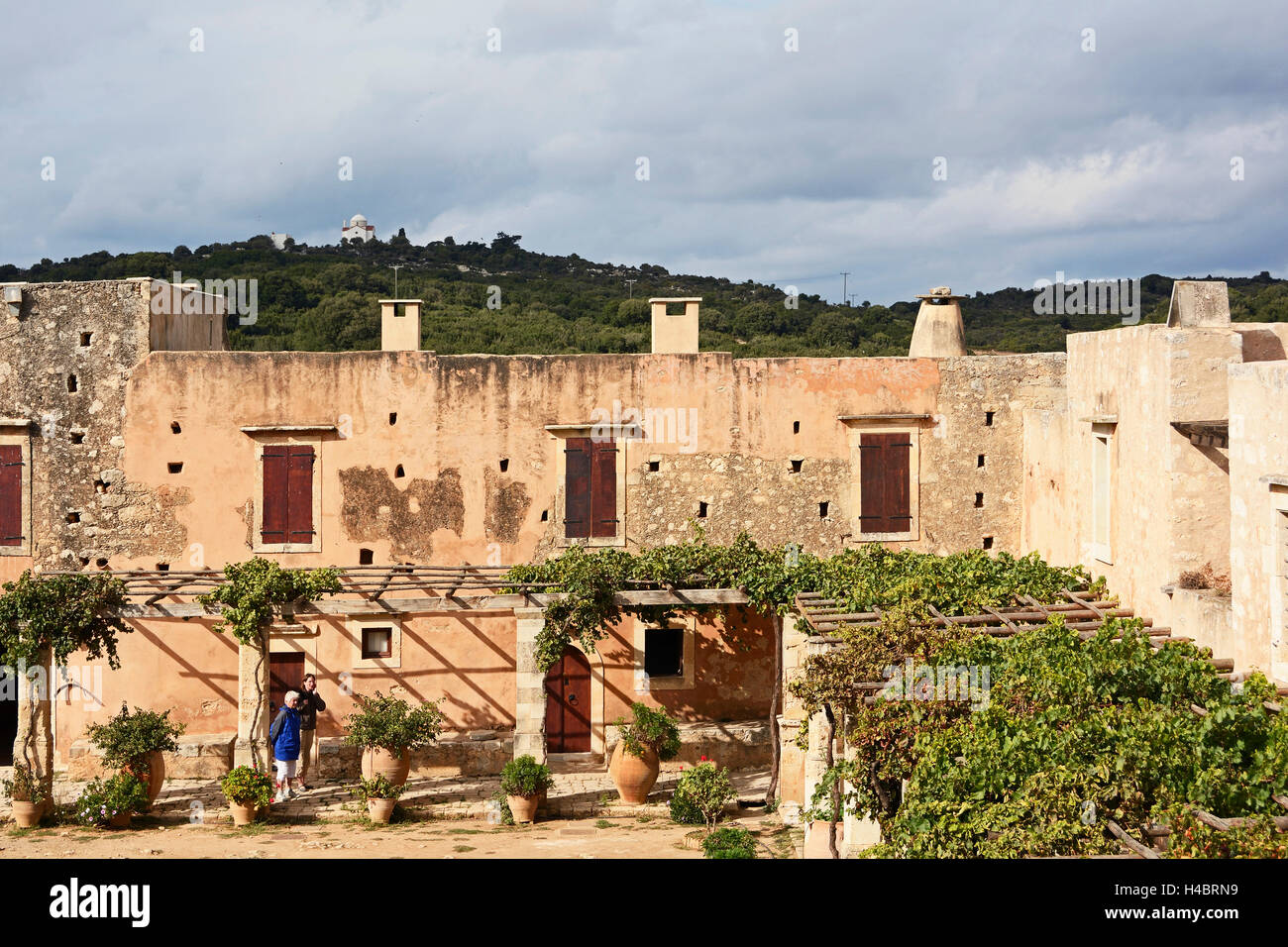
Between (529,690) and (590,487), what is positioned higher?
(590,487)

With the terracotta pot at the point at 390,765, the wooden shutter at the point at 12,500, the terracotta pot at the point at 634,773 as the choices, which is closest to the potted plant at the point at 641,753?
the terracotta pot at the point at 634,773

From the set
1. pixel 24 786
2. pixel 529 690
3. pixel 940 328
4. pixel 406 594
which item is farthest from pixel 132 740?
pixel 940 328

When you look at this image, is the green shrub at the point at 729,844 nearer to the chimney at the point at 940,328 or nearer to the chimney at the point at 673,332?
the chimney at the point at 673,332

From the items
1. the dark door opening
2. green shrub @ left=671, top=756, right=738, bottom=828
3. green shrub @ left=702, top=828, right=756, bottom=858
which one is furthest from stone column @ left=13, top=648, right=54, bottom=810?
green shrub @ left=702, top=828, right=756, bottom=858

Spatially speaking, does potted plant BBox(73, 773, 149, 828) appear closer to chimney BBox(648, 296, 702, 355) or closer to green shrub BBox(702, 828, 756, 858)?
green shrub BBox(702, 828, 756, 858)

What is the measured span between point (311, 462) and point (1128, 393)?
10858 millimetres

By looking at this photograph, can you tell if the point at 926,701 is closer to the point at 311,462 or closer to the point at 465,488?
the point at 465,488

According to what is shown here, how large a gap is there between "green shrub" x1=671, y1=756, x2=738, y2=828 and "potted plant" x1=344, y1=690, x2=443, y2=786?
3.41 meters

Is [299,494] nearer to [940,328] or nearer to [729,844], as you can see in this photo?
[729,844]

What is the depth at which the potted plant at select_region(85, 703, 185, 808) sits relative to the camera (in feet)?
51.0

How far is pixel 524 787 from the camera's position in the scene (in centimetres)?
1538

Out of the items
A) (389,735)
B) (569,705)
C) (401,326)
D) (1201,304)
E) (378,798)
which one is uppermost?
(401,326)

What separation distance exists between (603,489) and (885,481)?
405 cm
